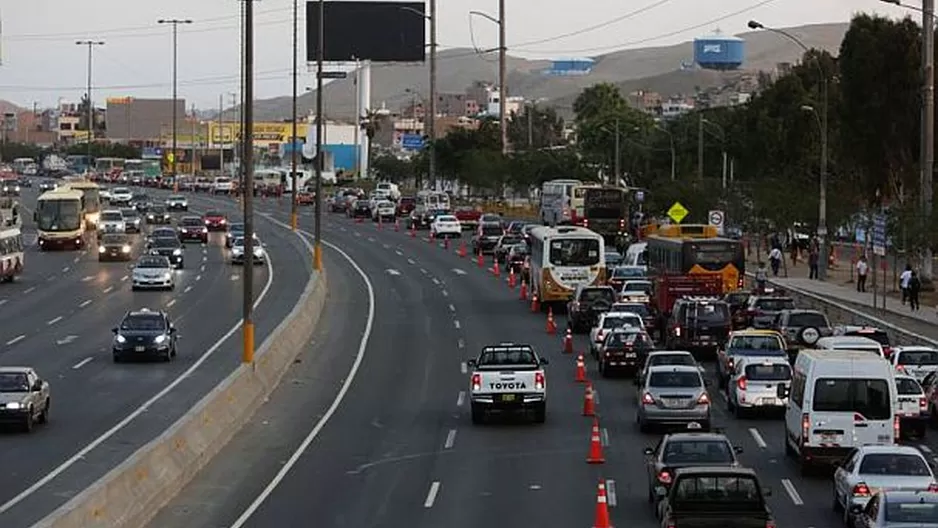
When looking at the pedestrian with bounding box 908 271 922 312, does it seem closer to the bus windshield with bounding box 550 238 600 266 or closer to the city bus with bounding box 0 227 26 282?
the bus windshield with bounding box 550 238 600 266

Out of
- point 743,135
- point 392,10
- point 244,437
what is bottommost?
point 244,437

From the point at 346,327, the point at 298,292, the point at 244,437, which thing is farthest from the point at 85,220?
the point at 244,437

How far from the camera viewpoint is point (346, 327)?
A: 5662cm

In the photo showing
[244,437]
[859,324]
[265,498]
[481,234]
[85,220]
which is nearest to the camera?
[265,498]

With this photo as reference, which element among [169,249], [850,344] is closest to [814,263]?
[169,249]

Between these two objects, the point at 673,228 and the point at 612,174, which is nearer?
the point at 673,228

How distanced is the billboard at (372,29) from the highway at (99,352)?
3486 cm

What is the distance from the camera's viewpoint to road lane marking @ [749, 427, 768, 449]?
32653 millimetres

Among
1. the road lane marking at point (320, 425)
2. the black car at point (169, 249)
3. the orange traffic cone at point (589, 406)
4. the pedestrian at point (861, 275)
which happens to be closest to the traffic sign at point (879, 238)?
the pedestrian at point (861, 275)

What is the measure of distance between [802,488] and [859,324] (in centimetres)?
2457

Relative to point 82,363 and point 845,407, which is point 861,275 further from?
point 845,407

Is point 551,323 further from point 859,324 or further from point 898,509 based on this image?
point 898,509

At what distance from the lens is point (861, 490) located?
23438 mm

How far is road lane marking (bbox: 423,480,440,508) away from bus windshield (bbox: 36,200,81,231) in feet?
231
